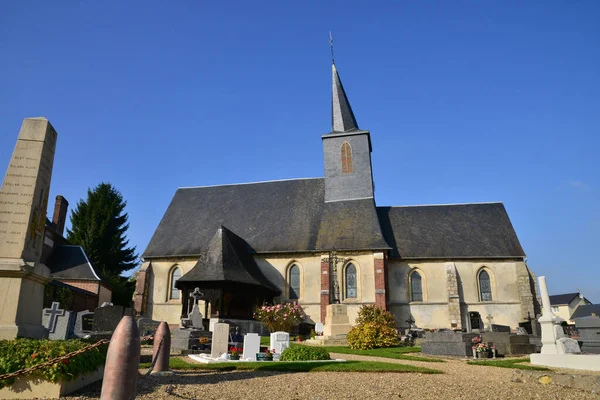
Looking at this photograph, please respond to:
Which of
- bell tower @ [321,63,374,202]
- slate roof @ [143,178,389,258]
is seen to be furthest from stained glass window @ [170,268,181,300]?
bell tower @ [321,63,374,202]

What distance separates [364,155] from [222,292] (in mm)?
13774

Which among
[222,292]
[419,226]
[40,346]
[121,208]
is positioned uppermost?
[121,208]

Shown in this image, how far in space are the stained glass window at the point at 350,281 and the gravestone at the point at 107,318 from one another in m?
14.0

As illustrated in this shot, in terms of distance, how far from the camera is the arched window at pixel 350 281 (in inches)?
987

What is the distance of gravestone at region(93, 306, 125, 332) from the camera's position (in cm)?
1410

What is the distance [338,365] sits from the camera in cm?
992

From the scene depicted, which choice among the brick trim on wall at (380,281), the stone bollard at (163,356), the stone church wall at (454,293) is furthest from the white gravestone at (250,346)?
the stone church wall at (454,293)

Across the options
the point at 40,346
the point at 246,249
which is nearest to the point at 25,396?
the point at 40,346

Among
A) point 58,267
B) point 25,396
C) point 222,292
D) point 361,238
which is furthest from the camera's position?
point 58,267

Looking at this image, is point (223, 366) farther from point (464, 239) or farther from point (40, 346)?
point (464, 239)

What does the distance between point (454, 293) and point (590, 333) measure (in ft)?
40.7

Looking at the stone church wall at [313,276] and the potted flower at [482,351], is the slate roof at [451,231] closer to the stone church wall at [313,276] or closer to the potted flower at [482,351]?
the stone church wall at [313,276]

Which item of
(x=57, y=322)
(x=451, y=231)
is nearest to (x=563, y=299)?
(x=451, y=231)

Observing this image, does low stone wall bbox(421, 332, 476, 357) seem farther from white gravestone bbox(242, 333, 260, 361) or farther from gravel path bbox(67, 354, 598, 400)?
white gravestone bbox(242, 333, 260, 361)
